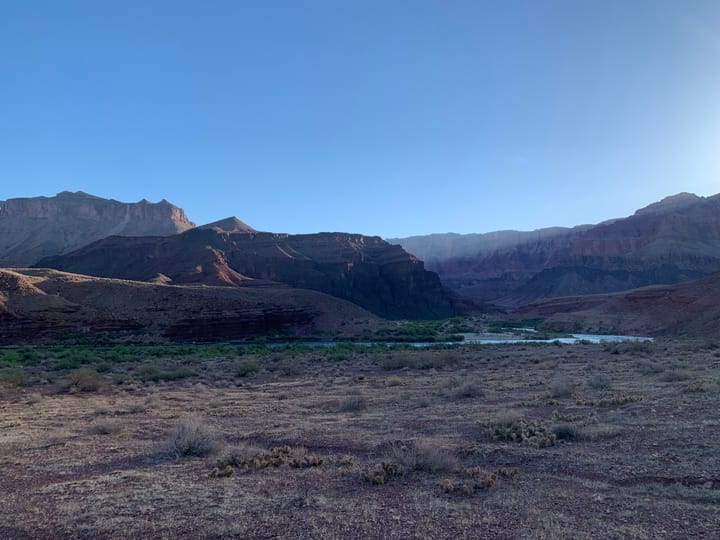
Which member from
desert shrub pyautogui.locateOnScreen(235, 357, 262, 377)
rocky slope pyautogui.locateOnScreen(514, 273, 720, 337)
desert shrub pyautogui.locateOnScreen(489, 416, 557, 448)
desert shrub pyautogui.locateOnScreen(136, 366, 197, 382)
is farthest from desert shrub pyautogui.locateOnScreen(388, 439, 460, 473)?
rocky slope pyautogui.locateOnScreen(514, 273, 720, 337)

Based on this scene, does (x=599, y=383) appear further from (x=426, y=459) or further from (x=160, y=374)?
(x=160, y=374)

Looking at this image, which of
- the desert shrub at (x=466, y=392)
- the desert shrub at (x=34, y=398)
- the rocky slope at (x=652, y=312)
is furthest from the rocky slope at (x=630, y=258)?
the desert shrub at (x=34, y=398)

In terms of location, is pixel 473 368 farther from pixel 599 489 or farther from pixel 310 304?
pixel 310 304

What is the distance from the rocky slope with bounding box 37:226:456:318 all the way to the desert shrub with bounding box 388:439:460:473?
84.0 meters

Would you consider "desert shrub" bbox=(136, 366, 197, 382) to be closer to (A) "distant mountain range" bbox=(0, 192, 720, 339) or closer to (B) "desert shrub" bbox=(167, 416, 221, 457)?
(B) "desert shrub" bbox=(167, 416, 221, 457)

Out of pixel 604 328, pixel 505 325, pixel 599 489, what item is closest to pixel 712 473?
pixel 599 489

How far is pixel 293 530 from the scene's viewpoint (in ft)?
21.3

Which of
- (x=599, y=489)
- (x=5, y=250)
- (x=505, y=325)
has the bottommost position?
(x=505, y=325)

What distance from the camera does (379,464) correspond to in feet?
30.1

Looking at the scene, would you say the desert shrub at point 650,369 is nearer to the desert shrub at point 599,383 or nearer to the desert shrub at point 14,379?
the desert shrub at point 599,383

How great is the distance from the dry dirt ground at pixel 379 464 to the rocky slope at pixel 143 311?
3840 centimetres

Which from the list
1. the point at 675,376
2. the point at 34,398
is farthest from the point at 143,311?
the point at 675,376

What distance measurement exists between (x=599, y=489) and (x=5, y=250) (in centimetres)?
16034

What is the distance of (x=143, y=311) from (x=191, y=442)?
5394 cm
